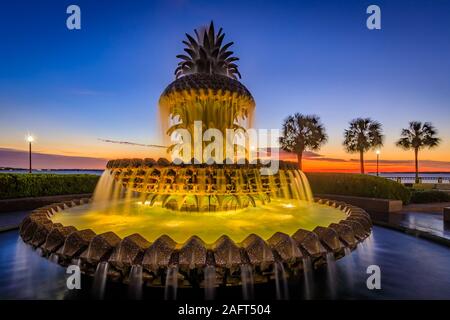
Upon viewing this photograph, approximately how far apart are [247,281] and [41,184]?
17867 mm

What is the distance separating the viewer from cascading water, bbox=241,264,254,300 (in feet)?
12.8

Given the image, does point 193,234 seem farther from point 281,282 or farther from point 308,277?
point 308,277

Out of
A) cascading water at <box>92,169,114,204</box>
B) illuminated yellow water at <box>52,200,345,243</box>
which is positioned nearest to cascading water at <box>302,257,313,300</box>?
illuminated yellow water at <box>52,200,345,243</box>

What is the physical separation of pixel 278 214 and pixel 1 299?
20.1ft

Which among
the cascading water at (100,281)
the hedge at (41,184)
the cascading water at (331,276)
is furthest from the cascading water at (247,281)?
the hedge at (41,184)

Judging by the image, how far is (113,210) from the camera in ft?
25.3

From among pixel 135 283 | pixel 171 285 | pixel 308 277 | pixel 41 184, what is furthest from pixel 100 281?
pixel 41 184

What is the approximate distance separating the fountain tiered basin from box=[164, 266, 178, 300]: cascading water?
4cm

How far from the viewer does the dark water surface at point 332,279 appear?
428 centimetres

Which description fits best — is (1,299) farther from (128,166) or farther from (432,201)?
(432,201)

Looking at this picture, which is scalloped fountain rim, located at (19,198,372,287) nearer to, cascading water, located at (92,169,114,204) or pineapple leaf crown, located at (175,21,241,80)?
cascading water, located at (92,169,114,204)

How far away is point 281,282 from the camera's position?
444cm

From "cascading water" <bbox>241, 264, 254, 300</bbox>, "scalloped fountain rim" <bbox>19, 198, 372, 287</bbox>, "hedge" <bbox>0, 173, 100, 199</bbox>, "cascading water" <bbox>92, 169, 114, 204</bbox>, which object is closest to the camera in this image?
"scalloped fountain rim" <bbox>19, 198, 372, 287</bbox>
